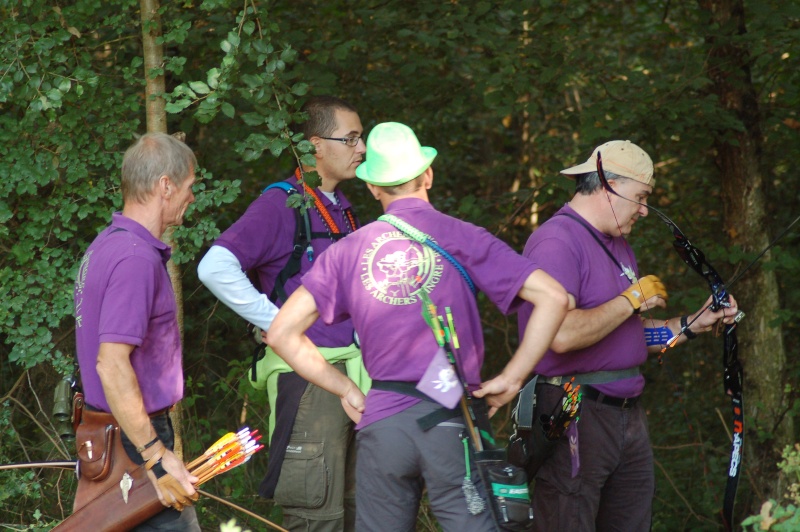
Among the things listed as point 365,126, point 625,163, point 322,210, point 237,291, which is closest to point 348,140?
point 322,210

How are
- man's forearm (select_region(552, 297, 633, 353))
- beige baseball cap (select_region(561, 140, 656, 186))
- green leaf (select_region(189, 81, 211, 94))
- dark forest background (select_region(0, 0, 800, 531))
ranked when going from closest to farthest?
man's forearm (select_region(552, 297, 633, 353))
beige baseball cap (select_region(561, 140, 656, 186))
green leaf (select_region(189, 81, 211, 94))
dark forest background (select_region(0, 0, 800, 531))

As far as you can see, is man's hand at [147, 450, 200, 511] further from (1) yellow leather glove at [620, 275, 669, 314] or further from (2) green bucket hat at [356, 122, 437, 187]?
(1) yellow leather glove at [620, 275, 669, 314]

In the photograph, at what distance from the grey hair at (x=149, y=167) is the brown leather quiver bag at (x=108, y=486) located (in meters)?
0.74

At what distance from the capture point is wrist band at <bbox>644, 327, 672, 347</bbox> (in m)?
4.07

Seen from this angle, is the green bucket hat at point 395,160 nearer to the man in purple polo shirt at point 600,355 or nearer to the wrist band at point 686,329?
the man in purple polo shirt at point 600,355

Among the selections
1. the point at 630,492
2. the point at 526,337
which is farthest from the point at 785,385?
the point at 526,337

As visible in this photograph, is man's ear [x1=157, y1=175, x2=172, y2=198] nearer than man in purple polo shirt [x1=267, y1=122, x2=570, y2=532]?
No

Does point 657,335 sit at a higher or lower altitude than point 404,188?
lower

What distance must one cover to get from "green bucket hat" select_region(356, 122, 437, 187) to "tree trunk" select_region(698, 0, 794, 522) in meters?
3.83

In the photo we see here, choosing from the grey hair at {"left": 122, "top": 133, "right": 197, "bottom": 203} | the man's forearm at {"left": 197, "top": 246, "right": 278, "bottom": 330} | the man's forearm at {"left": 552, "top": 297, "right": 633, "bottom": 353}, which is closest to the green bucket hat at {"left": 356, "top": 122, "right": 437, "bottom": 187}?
the grey hair at {"left": 122, "top": 133, "right": 197, "bottom": 203}

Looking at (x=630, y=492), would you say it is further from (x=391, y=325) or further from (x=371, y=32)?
(x=371, y=32)

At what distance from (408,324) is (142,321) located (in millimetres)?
815

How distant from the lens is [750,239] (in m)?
6.53

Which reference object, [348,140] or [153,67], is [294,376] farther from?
[153,67]
